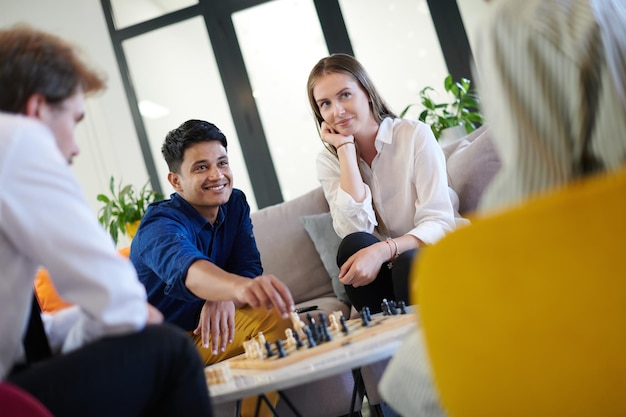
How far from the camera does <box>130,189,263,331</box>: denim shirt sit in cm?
221

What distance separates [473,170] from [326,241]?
83 centimetres

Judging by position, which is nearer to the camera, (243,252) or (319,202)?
(243,252)

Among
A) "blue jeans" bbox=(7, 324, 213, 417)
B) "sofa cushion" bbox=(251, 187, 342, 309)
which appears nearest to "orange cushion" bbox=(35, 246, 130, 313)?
"sofa cushion" bbox=(251, 187, 342, 309)

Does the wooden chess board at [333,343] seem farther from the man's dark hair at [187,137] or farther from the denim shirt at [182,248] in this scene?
the man's dark hair at [187,137]

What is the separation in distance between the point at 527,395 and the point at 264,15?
5.33 metres

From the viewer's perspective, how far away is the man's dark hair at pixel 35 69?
1302mm

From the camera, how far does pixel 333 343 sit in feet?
5.61

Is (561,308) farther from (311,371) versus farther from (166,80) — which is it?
(166,80)

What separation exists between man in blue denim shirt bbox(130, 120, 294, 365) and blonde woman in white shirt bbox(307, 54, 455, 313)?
1.28 feet

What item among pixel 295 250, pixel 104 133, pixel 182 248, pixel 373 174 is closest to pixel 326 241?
pixel 295 250

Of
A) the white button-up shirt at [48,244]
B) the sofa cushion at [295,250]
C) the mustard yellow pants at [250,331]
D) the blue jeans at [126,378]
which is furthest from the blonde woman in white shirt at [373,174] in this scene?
the white button-up shirt at [48,244]

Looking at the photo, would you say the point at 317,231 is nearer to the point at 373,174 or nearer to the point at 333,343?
the point at 373,174

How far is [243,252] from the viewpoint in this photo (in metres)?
2.78

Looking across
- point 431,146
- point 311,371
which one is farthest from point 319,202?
point 311,371
